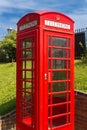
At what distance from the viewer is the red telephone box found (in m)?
5.73

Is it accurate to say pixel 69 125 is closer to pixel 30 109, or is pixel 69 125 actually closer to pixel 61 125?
pixel 61 125

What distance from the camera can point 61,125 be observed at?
20.2ft

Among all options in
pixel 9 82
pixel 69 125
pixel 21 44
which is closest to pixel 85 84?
pixel 69 125

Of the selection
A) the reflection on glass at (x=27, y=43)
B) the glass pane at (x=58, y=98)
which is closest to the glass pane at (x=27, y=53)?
the reflection on glass at (x=27, y=43)

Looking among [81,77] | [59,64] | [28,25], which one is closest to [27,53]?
[28,25]

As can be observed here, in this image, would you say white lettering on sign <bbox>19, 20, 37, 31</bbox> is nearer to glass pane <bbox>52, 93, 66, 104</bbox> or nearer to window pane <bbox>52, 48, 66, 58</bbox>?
window pane <bbox>52, 48, 66, 58</bbox>

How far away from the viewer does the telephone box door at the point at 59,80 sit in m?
5.84

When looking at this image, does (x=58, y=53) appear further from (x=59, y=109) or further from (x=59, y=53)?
(x=59, y=109)

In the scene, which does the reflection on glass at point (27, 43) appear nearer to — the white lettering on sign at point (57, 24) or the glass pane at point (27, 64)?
the glass pane at point (27, 64)

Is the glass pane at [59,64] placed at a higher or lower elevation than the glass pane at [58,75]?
higher

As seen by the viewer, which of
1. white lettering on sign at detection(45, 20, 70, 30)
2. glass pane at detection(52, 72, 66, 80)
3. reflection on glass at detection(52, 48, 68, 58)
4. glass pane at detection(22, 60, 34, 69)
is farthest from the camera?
glass pane at detection(22, 60, 34, 69)

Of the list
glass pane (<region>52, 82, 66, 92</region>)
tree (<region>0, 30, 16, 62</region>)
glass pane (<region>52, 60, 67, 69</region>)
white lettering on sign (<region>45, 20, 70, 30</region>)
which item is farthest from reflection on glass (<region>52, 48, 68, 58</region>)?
tree (<region>0, 30, 16, 62</region>)

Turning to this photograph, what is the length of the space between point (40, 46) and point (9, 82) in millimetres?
5871

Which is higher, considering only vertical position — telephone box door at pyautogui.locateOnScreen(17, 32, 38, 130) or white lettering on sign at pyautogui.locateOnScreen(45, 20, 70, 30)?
white lettering on sign at pyautogui.locateOnScreen(45, 20, 70, 30)
